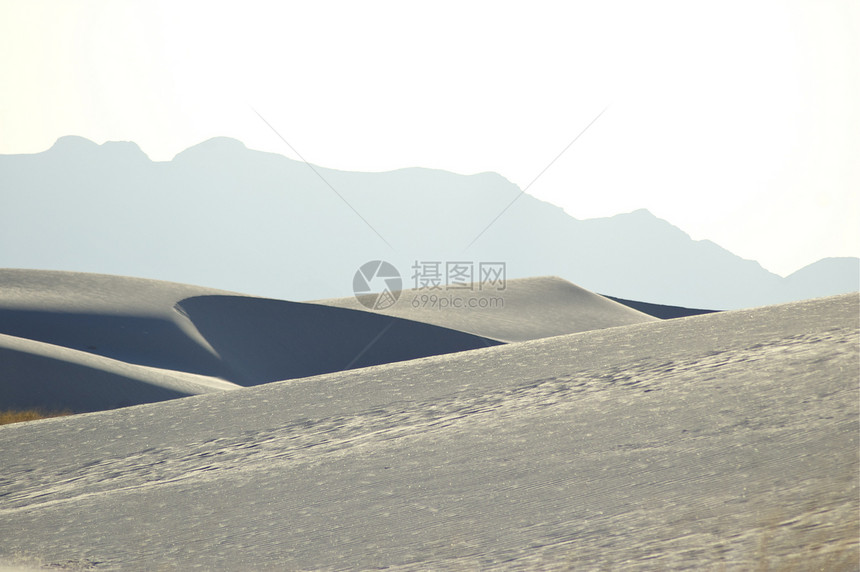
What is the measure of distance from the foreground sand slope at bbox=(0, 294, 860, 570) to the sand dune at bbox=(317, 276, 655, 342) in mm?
16776

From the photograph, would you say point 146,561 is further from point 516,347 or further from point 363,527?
point 516,347

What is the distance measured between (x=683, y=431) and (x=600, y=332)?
461cm

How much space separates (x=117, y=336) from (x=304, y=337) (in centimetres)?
588

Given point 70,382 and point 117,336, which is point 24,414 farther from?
point 117,336

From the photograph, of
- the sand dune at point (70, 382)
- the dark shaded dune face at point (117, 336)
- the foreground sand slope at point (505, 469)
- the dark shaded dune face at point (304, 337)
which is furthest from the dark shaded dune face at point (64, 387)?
the foreground sand slope at point (505, 469)

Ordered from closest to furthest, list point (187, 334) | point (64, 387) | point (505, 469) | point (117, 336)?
1. point (505, 469)
2. point (64, 387)
3. point (117, 336)
4. point (187, 334)

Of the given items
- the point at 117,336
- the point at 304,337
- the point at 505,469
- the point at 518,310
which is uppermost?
the point at 518,310

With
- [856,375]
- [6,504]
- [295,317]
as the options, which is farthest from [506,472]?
[295,317]

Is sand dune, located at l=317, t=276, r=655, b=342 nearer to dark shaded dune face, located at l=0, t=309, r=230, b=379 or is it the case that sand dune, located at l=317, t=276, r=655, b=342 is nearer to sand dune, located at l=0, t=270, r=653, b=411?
sand dune, located at l=0, t=270, r=653, b=411

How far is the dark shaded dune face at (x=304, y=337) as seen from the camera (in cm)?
2211

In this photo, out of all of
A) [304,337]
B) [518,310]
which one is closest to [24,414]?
[304,337]

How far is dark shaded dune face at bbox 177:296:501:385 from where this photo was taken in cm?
2211

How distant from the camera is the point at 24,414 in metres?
12.7

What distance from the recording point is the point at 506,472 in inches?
198
